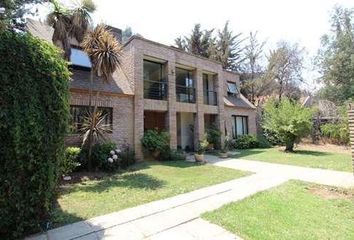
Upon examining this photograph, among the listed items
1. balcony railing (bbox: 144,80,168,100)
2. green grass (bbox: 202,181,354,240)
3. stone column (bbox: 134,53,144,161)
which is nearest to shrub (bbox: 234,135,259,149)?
balcony railing (bbox: 144,80,168,100)

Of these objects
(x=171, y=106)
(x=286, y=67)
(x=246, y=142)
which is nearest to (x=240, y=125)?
(x=246, y=142)

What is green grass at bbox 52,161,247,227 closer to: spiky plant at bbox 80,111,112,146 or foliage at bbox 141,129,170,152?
foliage at bbox 141,129,170,152

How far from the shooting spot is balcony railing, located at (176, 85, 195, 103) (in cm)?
1980

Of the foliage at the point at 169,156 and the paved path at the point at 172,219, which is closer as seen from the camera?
the paved path at the point at 172,219

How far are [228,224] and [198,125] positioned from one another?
538 inches

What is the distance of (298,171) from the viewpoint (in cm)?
1158

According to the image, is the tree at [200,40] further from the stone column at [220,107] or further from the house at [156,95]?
the stone column at [220,107]

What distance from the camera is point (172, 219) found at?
5934mm

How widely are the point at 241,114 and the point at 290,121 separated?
646 cm

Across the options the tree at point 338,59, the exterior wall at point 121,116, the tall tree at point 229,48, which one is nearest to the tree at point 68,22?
the exterior wall at point 121,116

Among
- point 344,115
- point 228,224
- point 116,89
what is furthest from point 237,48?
point 228,224

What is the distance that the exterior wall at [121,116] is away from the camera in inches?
567

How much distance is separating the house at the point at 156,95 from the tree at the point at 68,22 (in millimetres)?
2278

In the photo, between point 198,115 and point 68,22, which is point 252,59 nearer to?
point 198,115
